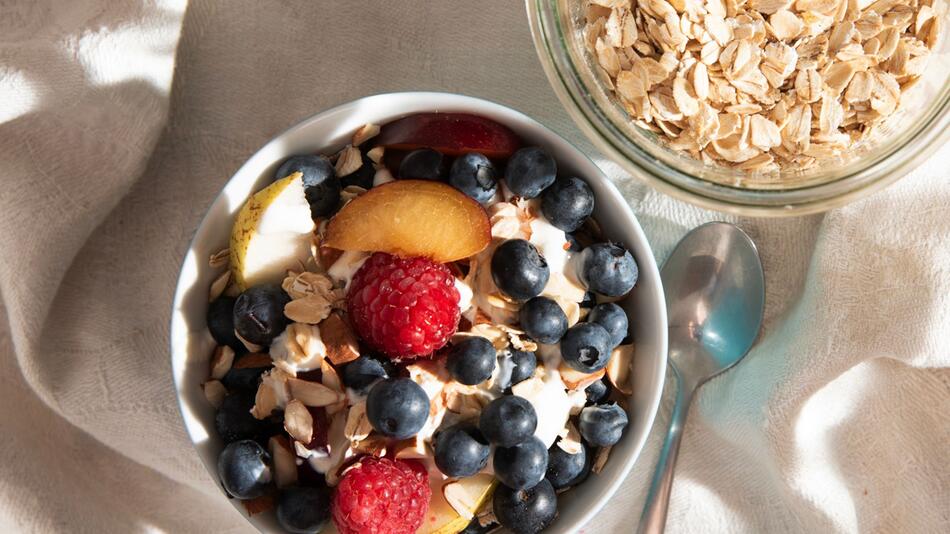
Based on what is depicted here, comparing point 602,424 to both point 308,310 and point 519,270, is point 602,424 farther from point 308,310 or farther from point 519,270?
point 308,310

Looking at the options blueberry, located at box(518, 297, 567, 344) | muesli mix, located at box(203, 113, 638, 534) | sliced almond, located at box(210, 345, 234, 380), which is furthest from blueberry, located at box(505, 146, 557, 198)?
sliced almond, located at box(210, 345, 234, 380)

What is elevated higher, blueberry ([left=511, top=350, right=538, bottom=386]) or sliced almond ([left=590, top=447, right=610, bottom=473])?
blueberry ([left=511, top=350, right=538, bottom=386])

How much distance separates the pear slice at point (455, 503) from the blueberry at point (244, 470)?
0.16 m

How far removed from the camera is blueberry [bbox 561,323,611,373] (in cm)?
93

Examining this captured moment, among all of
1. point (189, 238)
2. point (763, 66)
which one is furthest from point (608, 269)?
point (189, 238)

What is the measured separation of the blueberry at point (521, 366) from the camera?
947 mm

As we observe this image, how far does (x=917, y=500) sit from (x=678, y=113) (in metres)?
0.55

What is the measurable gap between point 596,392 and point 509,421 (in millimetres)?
146

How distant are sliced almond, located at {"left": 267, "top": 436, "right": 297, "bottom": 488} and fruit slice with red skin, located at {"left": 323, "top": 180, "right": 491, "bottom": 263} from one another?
206mm

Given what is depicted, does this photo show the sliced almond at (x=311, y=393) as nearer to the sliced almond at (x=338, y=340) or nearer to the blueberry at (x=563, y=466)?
the sliced almond at (x=338, y=340)

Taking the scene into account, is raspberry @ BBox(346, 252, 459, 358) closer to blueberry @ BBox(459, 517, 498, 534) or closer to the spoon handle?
blueberry @ BBox(459, 517, 498, 534)

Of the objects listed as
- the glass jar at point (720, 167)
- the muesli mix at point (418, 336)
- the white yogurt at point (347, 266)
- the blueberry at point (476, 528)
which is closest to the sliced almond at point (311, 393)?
the muesli mix at point (418, 336)

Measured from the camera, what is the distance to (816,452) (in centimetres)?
114

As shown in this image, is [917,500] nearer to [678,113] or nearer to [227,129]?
[678,113]
